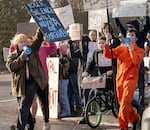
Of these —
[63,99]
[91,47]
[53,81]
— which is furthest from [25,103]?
[91,47]

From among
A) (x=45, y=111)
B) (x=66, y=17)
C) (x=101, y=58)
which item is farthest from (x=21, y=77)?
(x=66, y=17)

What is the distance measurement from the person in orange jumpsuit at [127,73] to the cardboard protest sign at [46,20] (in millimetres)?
898

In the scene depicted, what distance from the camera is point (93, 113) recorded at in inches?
350

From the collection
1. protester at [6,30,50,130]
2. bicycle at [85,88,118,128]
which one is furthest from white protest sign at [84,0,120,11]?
protester at [6,30,50,130]

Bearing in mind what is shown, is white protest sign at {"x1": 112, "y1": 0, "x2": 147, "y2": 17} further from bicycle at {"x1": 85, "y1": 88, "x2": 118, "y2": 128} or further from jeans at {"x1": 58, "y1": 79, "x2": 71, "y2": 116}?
jeans at {"x1": 58, "y1": 79, "x2": 71, "y2": 116}

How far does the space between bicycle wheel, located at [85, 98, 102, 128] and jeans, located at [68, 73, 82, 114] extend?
142 cm

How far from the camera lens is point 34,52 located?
766cm

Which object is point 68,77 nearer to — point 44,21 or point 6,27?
point 44,21

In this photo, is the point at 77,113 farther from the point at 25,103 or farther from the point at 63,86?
the point at 25,103

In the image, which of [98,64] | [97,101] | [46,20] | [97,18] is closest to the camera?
[46,20]

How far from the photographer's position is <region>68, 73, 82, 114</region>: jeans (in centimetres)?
1035

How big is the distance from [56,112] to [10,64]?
8.69 feet

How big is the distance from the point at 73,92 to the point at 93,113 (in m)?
1.69

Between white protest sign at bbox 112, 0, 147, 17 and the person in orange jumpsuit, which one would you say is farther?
white protest sign at bbox 112, 0, 147, 17
